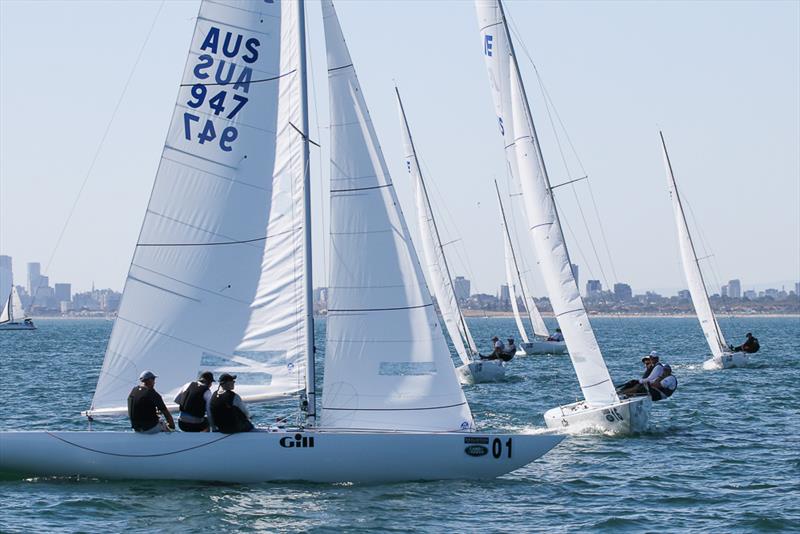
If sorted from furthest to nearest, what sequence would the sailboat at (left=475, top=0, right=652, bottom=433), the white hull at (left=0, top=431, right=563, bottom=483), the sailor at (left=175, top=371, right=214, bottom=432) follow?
the sailboat at (left=475, top=0, right=652, bottom=433) → the sailor at (left=175, top=371, right=214, bottom=432) → the white hull at (left=0, top=431, right=563, bottom=483)

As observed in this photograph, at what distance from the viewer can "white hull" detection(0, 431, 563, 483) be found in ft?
53.5

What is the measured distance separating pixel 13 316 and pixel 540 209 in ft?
359

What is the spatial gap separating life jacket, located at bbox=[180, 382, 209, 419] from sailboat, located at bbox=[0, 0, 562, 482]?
33 centimetres

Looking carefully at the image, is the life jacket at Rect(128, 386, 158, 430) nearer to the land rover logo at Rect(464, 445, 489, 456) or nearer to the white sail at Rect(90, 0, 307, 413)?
the white sail at Rect(90, 0, 307, 413)

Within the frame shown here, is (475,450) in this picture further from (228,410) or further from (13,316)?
(13,316)

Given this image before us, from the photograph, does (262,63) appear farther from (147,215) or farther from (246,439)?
(246,439)

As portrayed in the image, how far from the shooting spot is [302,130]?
55.3 feet

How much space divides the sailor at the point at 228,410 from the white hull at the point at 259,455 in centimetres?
13

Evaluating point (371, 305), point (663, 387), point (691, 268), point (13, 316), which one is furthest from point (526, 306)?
point (13, 316)

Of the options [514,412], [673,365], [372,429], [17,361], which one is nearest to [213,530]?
[372,429]

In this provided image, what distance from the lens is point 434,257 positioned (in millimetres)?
41812

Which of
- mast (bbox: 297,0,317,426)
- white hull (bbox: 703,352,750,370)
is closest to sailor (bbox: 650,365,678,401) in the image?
mast (bbox: 297,0,317,426)

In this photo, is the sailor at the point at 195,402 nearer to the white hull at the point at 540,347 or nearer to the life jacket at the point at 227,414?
the life jacket at the point at 227,414

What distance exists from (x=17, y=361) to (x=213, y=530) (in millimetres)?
43453
